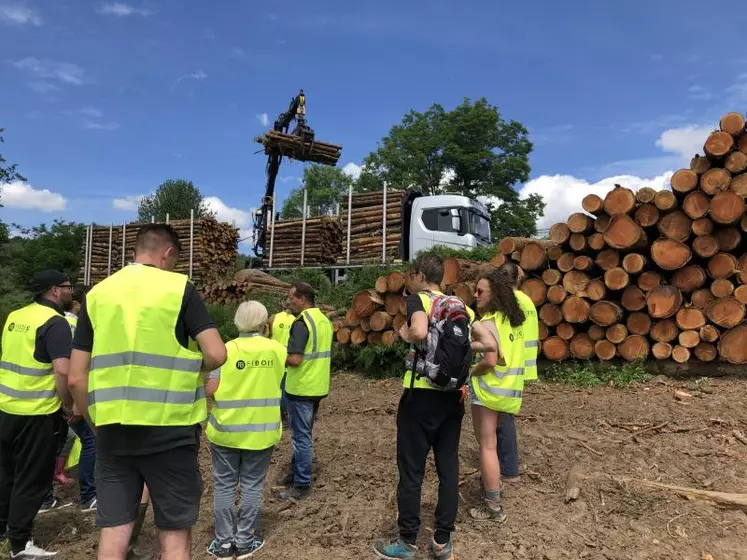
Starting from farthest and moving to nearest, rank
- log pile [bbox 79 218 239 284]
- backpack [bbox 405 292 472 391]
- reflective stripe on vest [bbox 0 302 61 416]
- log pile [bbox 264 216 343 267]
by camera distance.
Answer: log pile [bbox 79 218 239 284]
log pile [bbox 264 216 343 267]
reflective stripe on vest [bbox 0 302 61 416]
backpack [bbox 405 292 472 391]

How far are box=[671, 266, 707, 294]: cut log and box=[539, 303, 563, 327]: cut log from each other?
153 centimetres

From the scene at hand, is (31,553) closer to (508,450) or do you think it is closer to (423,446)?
(423,446)

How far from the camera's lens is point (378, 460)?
5230mm

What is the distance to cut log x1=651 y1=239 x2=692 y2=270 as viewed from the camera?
6.93 metres

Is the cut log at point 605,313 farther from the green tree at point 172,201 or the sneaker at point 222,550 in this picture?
the green tree at point 172,201

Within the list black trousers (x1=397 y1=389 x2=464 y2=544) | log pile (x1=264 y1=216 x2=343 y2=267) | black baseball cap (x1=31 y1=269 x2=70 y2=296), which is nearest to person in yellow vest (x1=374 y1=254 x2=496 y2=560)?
black trousers (x1=397 y1=389 x2=464 y2=544)

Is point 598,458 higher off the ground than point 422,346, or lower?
lower

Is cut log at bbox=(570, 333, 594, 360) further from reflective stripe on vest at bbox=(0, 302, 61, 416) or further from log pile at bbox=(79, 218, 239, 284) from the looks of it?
log pile at bbox=(79, 218, 239, 284)

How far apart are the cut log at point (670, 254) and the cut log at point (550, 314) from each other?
4.82ft

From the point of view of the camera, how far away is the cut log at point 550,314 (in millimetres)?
7801

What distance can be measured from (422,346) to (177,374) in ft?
4.72

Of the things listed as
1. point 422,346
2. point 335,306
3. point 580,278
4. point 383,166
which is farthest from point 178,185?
point 422,346

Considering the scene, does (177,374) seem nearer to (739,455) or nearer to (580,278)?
(739,455)

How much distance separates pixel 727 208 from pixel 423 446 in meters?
5.64
